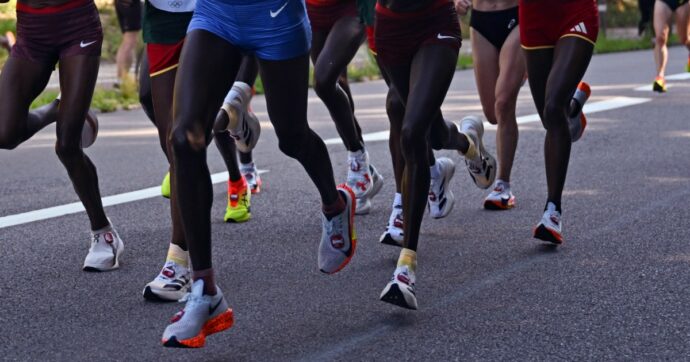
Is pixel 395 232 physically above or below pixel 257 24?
below

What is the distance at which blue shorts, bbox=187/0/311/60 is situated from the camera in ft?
16.4

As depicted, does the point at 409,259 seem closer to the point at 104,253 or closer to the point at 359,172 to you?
the point at 104,253

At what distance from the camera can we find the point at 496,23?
776cm

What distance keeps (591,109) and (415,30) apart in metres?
8.22

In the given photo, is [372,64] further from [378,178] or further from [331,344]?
[331,344]

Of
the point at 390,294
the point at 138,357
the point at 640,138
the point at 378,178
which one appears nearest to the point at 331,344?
the point at 390,294

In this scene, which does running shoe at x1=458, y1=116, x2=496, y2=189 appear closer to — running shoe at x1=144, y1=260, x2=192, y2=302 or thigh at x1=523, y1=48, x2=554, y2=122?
thigh at x1=523, y1=48, x2=554, y2=122

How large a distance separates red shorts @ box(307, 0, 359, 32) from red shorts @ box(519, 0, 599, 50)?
1240 millimetres

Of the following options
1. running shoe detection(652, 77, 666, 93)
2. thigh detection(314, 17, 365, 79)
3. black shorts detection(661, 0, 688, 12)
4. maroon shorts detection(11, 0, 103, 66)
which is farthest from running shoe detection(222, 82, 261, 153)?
running shoe detection(652, 77, 666, 93)


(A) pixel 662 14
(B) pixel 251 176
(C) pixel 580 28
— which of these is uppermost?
(C) pixel 580 28

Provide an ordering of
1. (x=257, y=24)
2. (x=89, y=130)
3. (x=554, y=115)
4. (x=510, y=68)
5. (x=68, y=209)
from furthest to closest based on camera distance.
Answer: (x=68, y=209)
(x=510, y=68)
(x=89, y=130)
(x=554, y=115)
(x=257, y=24)

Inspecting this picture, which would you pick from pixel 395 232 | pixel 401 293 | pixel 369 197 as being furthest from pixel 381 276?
pixel 369 197

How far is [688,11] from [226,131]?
29.6 feet

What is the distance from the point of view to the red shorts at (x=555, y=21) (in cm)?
655
